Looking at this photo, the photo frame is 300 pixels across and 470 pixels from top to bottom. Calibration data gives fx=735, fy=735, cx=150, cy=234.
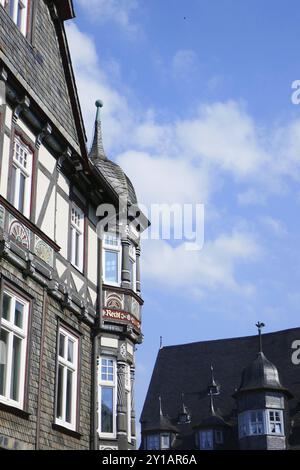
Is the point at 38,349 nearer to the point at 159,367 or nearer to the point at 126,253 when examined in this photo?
the point at 126,253

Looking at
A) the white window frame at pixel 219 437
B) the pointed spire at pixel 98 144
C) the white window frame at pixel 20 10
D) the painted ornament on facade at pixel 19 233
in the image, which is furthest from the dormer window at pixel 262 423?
the white window frame at pixel 20 10

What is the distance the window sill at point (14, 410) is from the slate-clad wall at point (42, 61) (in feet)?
19.6

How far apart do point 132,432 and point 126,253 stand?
4819mm

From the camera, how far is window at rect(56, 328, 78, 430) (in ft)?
48.5

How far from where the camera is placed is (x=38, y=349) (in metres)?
13.8

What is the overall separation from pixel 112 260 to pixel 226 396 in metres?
37.7

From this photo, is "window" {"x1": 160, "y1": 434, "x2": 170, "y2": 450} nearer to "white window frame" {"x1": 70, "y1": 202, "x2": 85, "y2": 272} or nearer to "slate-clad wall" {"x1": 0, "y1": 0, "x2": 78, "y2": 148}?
"white window frame" {"x1": 70, "y1": 202, "x2": 85, "y2": 272}

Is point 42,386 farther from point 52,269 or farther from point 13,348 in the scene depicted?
point 52,269

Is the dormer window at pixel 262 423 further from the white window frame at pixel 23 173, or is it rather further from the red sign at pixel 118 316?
the white window frame at pixel 23 173

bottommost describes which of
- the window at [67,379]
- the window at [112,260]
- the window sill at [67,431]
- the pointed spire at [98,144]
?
the window sill at [67,431]

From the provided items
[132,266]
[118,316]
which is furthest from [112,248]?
[118,316]

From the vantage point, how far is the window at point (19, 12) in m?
14.9

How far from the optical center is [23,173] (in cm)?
1421

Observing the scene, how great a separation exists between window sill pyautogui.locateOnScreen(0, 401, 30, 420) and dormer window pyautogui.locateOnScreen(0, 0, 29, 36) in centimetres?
766
